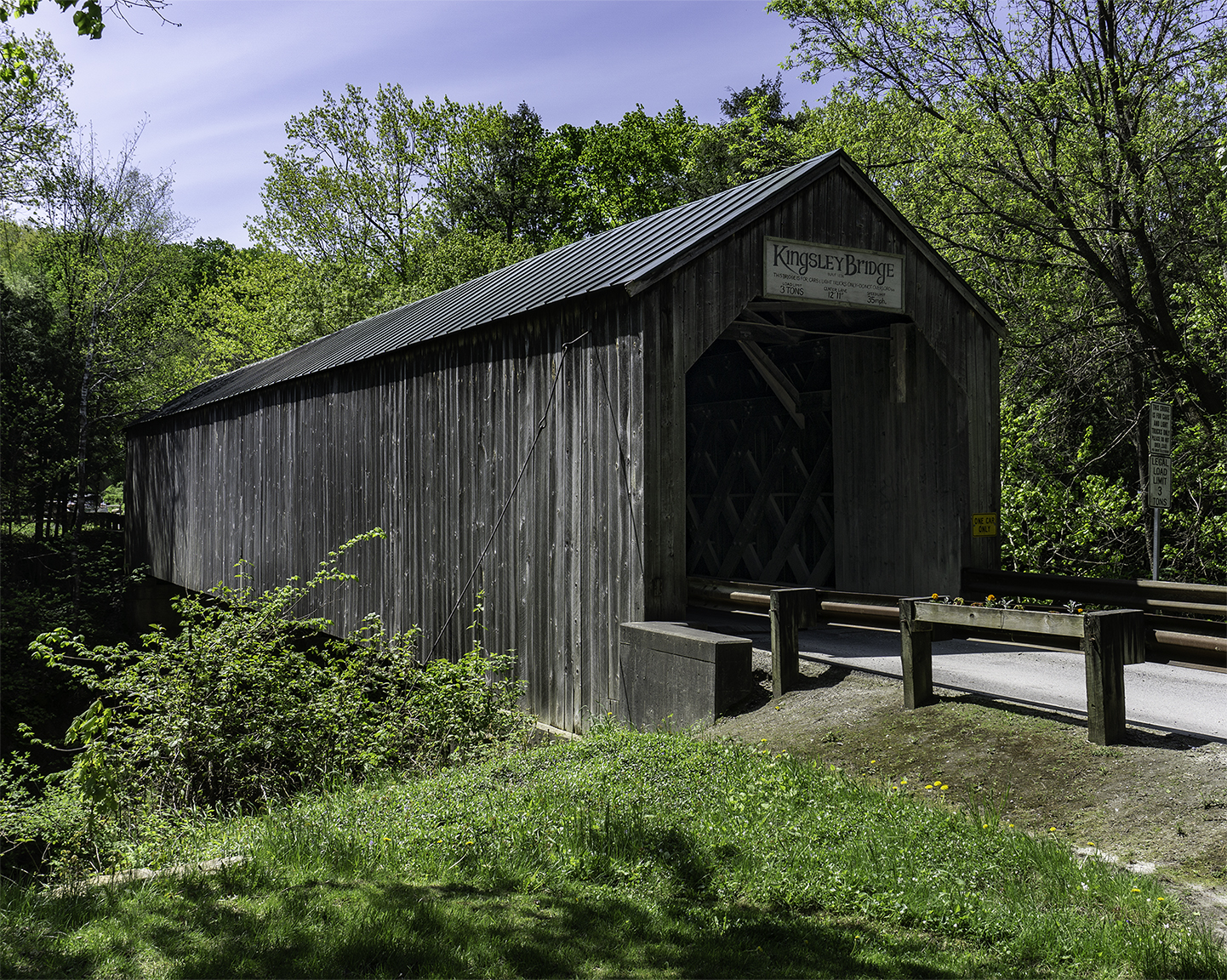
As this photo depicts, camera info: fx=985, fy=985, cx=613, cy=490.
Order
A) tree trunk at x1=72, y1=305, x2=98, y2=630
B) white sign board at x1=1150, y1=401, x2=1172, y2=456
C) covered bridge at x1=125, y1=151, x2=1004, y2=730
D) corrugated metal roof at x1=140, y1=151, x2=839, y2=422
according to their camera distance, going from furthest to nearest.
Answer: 1. tree trunk at x1=72, y1=305, x2=98, y2=630
2. white sign board at x1=1150, y1=401, x2=1172, y2=456
3. corrugated metal roof at x1=140, y1=151, x2=839, y2=422
4. covered bridge at x1=125, y1=151, x2=1004, y2=730

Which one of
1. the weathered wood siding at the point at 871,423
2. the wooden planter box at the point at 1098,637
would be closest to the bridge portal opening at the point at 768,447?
the weathered wood siding at the point at 871,423

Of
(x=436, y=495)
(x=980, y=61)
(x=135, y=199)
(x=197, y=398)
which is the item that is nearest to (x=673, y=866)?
(x=436, y=495)

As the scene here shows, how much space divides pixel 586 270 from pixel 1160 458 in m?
5.78

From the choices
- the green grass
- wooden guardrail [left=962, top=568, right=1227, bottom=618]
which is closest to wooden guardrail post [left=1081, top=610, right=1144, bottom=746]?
the green grass

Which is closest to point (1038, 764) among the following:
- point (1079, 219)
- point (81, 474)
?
point (1079, 219)

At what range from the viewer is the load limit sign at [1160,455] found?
921 centimetres

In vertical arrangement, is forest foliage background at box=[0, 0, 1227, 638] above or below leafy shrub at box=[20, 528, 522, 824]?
above

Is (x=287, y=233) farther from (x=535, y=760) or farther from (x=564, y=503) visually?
(x=535, y=760)

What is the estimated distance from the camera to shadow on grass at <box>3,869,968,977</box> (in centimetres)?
323

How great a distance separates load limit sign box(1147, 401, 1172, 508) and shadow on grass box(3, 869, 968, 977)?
721 centimetres

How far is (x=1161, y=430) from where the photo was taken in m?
9.52

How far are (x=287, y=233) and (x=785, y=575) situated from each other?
23.8 metres

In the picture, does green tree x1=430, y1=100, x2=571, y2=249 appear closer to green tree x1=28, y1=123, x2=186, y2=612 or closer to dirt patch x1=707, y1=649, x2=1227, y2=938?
green tree x1=28, y1=123, x2=186, y2=612

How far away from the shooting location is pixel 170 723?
6730 mm
